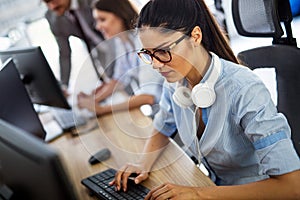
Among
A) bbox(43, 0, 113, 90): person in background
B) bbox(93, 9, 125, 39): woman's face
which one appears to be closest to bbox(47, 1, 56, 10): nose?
bbox(43, 0, 113, 90): person in background

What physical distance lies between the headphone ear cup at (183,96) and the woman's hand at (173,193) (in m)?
0.29

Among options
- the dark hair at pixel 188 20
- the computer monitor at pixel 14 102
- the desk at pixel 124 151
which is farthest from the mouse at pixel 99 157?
the dark hair at pixel 188 20

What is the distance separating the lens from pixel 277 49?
4.21ft

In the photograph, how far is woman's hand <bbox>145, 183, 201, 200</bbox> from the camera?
114 cm

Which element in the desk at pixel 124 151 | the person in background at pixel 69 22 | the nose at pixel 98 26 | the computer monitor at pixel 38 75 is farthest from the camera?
the person in background at pixel 69 22

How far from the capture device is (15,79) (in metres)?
1.58

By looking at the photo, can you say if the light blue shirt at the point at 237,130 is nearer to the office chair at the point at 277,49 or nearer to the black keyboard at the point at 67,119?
the office chair at the point at 277,49

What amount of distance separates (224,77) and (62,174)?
70cm

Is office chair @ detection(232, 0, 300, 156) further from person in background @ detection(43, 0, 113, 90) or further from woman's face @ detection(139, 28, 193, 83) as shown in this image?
person in background @ detection(43, 0, 113, 90)

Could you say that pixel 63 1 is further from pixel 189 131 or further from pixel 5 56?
pixel 189 131

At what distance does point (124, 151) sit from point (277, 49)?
0.66 metres

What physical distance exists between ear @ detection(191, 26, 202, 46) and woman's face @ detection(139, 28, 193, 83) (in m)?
0.03

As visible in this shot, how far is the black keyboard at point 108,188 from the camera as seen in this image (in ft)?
4.09

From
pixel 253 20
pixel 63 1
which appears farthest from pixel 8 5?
pixel 253 20
